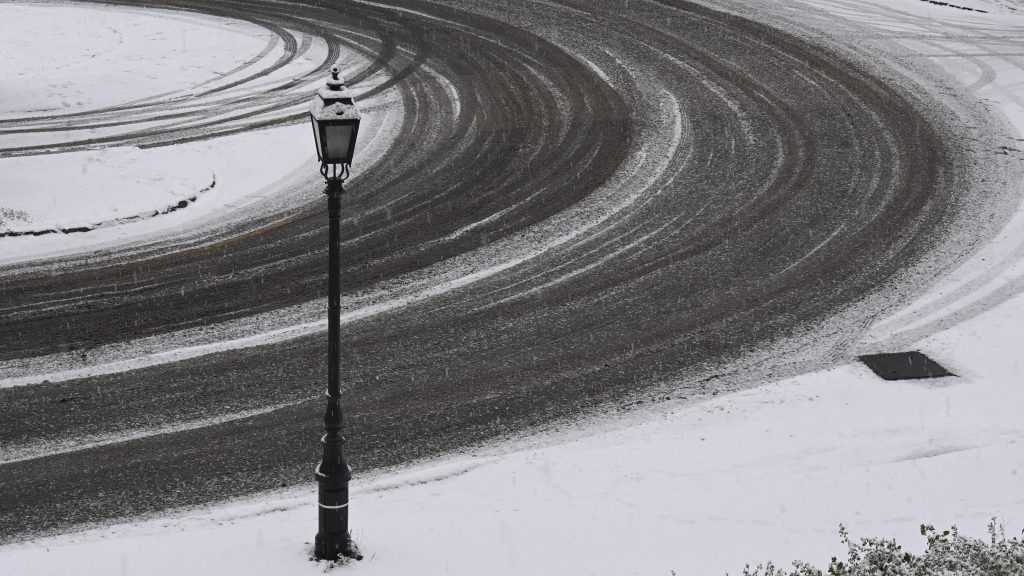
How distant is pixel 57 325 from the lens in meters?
12.6

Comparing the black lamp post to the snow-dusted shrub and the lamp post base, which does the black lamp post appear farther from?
the snow-dusted shrub

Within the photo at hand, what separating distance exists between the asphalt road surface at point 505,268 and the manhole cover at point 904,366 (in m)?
0.94

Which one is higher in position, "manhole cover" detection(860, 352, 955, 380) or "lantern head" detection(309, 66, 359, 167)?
"lantern head" detection(309, 66, 359, 167)

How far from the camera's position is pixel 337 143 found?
7371 mm

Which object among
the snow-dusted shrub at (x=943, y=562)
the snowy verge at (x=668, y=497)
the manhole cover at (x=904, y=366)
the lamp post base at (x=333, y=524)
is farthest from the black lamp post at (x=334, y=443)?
the manhole cover at (x=904, y=366)

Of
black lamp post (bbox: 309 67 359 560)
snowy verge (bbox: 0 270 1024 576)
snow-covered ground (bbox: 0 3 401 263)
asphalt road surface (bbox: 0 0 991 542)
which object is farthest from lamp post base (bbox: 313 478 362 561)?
snow-covered ground (bbox: 0 3 401 263)

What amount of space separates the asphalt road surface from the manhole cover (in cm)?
94

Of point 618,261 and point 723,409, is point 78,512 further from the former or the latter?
point 618,261

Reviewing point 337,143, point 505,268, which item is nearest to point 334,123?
point 337,143

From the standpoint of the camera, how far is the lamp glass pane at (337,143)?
7301mm

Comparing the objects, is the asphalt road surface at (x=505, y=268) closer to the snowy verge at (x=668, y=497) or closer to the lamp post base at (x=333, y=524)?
the snowy verge at (x=668, y=497)

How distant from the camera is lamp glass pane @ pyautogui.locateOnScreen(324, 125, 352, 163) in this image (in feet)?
24.0

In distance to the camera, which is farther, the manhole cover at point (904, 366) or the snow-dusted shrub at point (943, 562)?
the manhole cover at point (904, 366)

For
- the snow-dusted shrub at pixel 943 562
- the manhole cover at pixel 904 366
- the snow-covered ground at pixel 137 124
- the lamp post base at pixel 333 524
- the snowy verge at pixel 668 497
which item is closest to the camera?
the snow-dusted shrub at pixel 943 562
